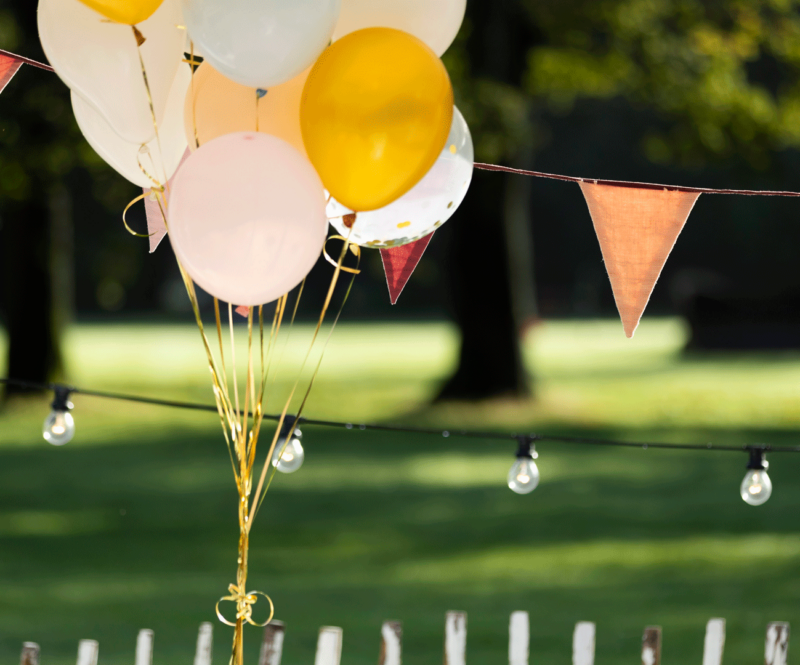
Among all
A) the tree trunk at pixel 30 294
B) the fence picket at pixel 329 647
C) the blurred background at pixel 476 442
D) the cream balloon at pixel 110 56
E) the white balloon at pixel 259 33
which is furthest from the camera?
the tree trunk at pixel 30 294

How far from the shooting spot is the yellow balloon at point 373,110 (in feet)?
7.67

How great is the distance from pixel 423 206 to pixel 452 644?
1391 mm

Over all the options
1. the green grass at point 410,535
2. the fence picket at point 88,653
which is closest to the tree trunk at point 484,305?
the green grass at point 410,535

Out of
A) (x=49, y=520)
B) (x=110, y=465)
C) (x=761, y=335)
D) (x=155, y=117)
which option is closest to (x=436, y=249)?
(x=761, y=335)

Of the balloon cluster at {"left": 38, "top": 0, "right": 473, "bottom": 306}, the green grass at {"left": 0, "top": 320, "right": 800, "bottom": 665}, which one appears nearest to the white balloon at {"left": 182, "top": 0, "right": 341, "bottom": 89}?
the balloon cluster at {"left": 38, "top": 0, "right": 473, "bottom": 306}

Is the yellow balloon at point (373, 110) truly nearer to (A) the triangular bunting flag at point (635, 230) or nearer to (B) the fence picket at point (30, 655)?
(A) the triangular bunting flag at point (635, 230)

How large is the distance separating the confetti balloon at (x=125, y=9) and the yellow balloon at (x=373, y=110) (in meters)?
0.39

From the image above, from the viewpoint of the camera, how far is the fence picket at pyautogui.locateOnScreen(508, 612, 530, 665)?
326cm

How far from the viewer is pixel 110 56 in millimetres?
2514

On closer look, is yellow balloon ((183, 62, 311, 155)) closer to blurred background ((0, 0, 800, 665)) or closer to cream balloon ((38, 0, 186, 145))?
cream balloon ((38, 0, 186, 145))

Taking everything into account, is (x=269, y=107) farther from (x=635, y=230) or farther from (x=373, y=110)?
(x=635, y=230)

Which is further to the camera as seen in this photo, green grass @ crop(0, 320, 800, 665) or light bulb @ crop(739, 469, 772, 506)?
green grass @ crop(0, 320, 800, 665)

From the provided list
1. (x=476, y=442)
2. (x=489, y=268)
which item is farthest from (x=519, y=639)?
(x=489, y=268)

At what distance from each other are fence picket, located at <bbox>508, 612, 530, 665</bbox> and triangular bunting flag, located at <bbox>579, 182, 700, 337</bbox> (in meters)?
0.94
